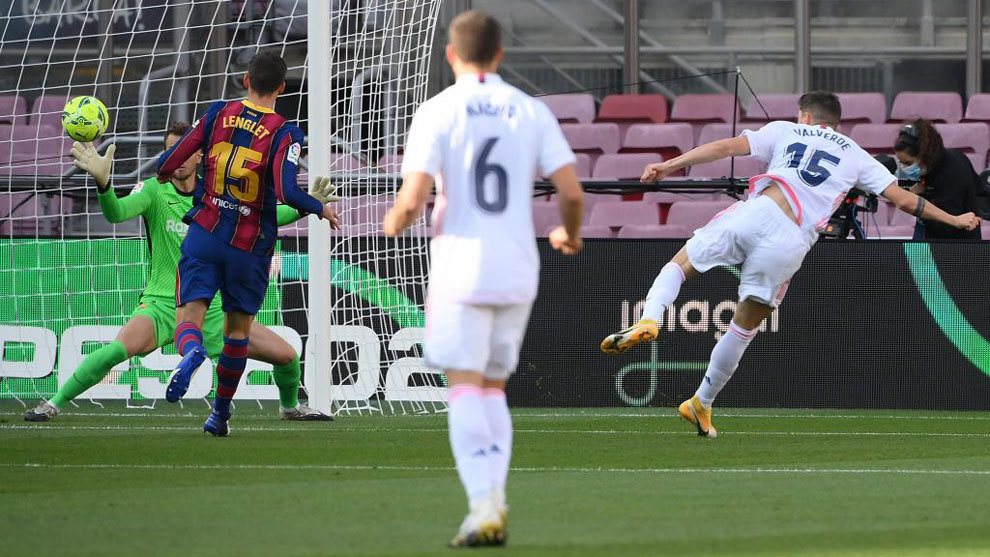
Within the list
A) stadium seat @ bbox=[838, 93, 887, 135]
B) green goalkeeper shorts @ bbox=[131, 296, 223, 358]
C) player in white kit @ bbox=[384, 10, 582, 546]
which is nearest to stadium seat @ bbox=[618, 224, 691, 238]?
stadium seat @ bbox=[838, 93, 887, 135]

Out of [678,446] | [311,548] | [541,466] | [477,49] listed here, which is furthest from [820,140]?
[311,548]

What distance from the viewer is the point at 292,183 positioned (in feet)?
26.7

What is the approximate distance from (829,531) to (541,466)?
2223mm

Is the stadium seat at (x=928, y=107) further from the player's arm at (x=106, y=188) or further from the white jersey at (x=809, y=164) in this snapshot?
the player's arm at (x=106, y=188)

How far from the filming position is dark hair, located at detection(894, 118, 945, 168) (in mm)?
11531

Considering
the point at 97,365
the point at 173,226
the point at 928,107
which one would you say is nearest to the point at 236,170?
the point at 173,226

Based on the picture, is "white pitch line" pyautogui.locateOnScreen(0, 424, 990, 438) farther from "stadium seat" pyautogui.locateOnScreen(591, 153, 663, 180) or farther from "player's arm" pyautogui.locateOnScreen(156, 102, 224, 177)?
"stadium seat" pyautogui.locateOnScreen(591, 153, 663, 180)

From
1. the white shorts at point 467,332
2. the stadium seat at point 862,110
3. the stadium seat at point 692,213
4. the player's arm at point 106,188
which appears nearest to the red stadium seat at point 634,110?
the stadium seat at point 862,110

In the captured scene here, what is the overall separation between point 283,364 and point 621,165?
626 cm

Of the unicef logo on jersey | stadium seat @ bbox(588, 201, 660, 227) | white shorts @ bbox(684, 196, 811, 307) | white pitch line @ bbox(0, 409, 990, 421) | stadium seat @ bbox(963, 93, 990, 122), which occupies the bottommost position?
white pitch line @ bbox(0, 409, 990, 421)

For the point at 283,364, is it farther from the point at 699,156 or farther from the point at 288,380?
the point at 699,156

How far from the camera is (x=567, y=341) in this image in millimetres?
11477

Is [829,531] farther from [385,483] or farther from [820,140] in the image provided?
[820,140]

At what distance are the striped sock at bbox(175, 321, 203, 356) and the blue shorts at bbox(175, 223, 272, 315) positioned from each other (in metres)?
0.14
